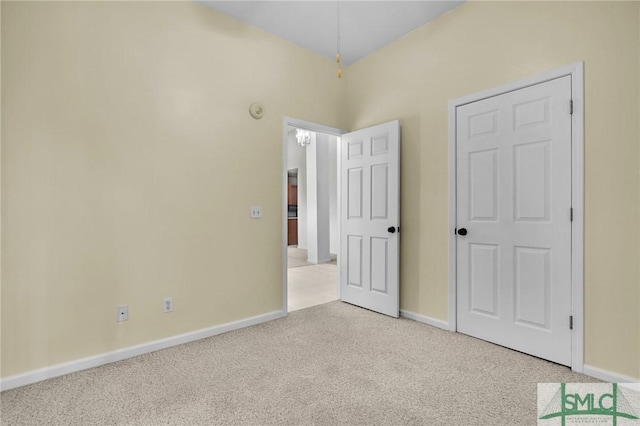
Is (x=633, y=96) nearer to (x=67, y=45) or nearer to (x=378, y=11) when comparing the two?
(x=378, y=11)

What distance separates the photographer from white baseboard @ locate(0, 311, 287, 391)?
6.69 ft

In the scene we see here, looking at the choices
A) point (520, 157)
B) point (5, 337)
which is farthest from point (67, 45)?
point (520, 157)

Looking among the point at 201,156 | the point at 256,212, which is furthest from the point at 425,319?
the point at 201,156

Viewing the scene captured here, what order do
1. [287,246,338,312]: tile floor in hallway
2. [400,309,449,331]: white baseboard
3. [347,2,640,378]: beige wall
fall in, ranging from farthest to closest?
[287,246,338,312]: tile floor in hallway, [400,309,449,331]: white baseboard, [347,2,640,378]: beige wall

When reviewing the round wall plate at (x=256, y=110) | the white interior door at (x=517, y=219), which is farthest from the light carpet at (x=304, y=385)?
the round wall plate at (x=256, y=110)

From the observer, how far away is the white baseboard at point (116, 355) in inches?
80.3

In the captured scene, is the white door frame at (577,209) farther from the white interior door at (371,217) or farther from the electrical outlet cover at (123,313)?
the electrical outlet cover at (123,313)

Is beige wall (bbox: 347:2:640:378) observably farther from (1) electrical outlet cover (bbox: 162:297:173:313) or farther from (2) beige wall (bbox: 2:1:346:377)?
(1) electrical outlet cover (bbox: 162:297:173:313)

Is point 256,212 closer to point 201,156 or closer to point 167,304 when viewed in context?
point 201,156

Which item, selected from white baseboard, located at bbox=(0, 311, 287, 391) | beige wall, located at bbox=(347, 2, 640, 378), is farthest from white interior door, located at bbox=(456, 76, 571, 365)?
white baseboard, located at bbox=(0, 311, 287, 391)

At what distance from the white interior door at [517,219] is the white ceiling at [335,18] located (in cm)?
99

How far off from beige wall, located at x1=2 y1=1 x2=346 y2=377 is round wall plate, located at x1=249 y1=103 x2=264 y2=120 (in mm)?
70

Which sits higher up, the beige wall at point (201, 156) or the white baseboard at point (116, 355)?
the beige wall at point (201, 156)

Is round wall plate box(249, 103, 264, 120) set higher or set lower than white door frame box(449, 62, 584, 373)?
higher
